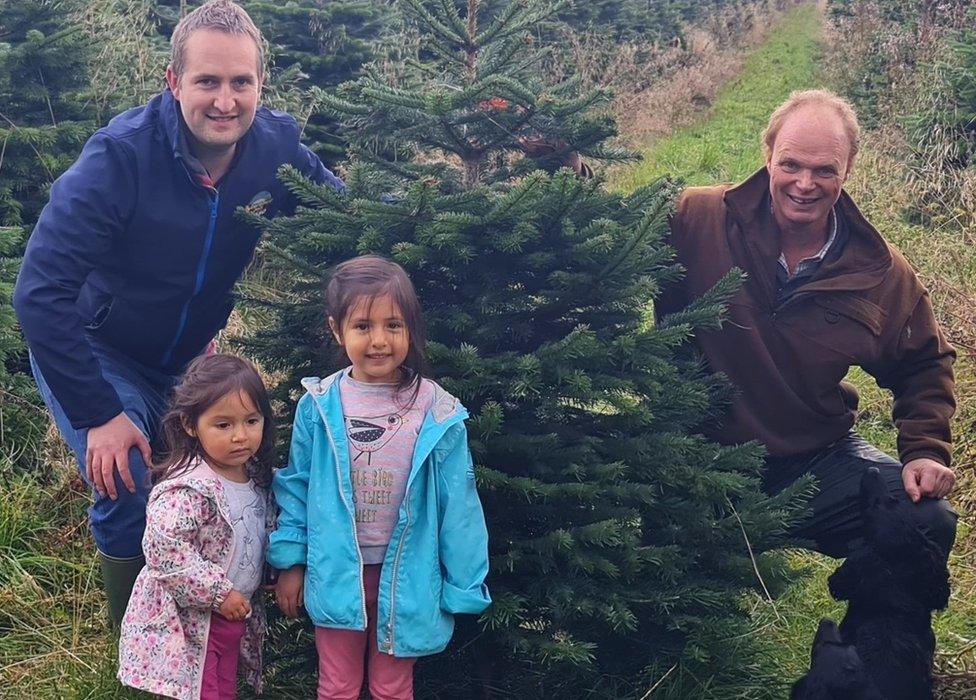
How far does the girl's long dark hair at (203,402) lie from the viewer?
2.88 metres

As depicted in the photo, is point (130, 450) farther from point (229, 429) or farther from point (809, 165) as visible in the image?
point (809, 165)

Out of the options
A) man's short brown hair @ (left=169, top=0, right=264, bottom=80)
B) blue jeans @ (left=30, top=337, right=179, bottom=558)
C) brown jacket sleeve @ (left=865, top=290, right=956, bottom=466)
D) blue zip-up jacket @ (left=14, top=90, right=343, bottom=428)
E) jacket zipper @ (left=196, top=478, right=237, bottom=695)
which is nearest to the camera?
jacket zipper @ (left=196, top=478, right=237, bottom=695)

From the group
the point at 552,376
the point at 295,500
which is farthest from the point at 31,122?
the point at 552,376

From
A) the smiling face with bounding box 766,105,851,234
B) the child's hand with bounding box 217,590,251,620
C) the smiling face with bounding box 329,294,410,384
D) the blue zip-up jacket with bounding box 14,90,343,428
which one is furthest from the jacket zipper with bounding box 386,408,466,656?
the smiling face with bounding box 766,105,851,234

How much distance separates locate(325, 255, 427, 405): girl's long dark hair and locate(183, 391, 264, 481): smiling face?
389 millimetres

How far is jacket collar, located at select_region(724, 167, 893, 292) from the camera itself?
3.81 metres

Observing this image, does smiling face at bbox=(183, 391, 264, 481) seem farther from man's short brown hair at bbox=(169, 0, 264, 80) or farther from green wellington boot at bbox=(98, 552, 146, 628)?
man's short brown hair at bbox=(169, 0, 264, 80)

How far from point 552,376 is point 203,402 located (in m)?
1.06

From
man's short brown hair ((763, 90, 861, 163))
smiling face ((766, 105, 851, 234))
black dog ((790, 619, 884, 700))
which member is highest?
man's short brown hair ((763, 90, 861, 163))

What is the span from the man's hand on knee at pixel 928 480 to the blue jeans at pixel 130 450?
9.05ft

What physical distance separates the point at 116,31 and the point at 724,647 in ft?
23.7

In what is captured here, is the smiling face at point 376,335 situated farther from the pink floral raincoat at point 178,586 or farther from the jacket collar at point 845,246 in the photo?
the jacket collar at point 845,246

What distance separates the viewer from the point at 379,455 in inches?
112

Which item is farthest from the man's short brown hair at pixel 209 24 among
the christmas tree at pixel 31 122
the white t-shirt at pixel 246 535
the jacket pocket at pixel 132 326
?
the christmas tree at pixel 31 122
